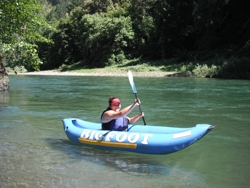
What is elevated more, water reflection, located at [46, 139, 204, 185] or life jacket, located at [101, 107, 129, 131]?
life jacket, located at [101, 107, 129, 131]

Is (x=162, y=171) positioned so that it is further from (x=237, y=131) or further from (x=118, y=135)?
(x=237, y=131)

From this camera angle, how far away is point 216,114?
10008 mm

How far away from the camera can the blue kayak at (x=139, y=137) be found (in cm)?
536

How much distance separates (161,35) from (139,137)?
33.7 metres

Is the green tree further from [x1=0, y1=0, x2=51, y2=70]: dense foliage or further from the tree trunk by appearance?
the tree trunk

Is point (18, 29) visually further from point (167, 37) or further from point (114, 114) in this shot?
point (167, 37)

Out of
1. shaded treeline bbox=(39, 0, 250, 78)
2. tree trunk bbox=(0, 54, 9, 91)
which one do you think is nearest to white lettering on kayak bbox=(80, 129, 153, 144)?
tree trunk bbox=(0, 54, 9, 91)

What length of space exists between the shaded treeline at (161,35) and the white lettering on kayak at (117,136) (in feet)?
68.9

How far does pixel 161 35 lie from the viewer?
126ft

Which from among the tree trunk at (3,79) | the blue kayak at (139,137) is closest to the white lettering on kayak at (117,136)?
the blue kayak at (139,137)

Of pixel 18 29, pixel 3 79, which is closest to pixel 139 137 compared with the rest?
pixel 18 29

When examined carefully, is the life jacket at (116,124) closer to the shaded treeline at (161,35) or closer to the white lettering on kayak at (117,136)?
the white lettering on kayak at (117,136)

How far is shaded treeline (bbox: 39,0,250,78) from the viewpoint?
32875 mm

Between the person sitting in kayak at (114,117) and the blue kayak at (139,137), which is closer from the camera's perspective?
the blue kayak at (139,137)
